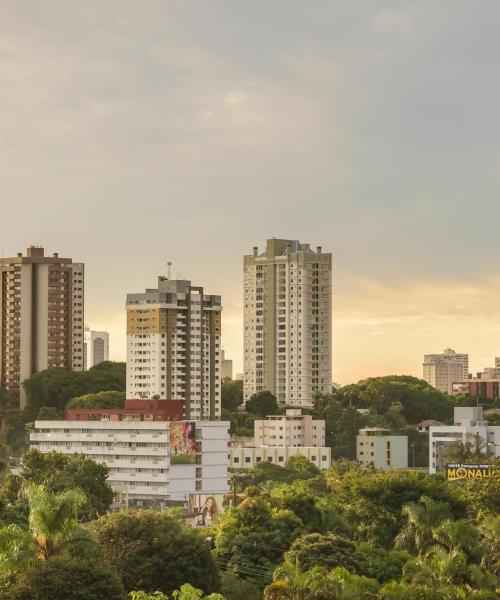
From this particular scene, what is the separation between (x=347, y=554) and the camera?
3841 centimetres

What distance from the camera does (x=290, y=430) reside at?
99.9 meters

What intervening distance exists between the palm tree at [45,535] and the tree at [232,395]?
88458 mm

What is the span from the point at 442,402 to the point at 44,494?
93895 millimetres

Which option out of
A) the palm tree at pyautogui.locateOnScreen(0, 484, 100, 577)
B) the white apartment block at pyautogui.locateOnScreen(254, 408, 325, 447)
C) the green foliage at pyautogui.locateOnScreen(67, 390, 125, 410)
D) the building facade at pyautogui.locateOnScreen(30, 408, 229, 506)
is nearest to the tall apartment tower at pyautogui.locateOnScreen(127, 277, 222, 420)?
the green foliage at pyautogui.locateOnScreen(67, 390, 125, 410)

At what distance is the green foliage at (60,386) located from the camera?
105875 mm

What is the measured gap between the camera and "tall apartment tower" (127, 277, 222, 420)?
329 ft

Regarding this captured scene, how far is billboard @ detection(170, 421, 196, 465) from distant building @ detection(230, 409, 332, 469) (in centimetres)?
1585

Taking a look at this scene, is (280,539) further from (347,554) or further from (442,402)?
(442,402)

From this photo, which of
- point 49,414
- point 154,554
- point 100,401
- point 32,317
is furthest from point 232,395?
point 154,554

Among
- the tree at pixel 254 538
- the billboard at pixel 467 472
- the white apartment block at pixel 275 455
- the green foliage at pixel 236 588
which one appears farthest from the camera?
the white apartment block at pixel 275 455

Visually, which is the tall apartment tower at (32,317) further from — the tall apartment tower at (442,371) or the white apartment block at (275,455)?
the tall apartment tower at (442,371)

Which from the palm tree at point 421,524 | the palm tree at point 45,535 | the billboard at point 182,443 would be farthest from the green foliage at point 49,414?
the palm tree at point 45,535

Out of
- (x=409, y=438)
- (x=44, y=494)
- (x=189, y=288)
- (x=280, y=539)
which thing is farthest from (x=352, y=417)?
(x=44, y=494)

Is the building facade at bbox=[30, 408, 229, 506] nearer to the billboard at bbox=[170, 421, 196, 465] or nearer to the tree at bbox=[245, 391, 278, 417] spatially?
the billboard at bbox=[170, 421, 196, 465]
